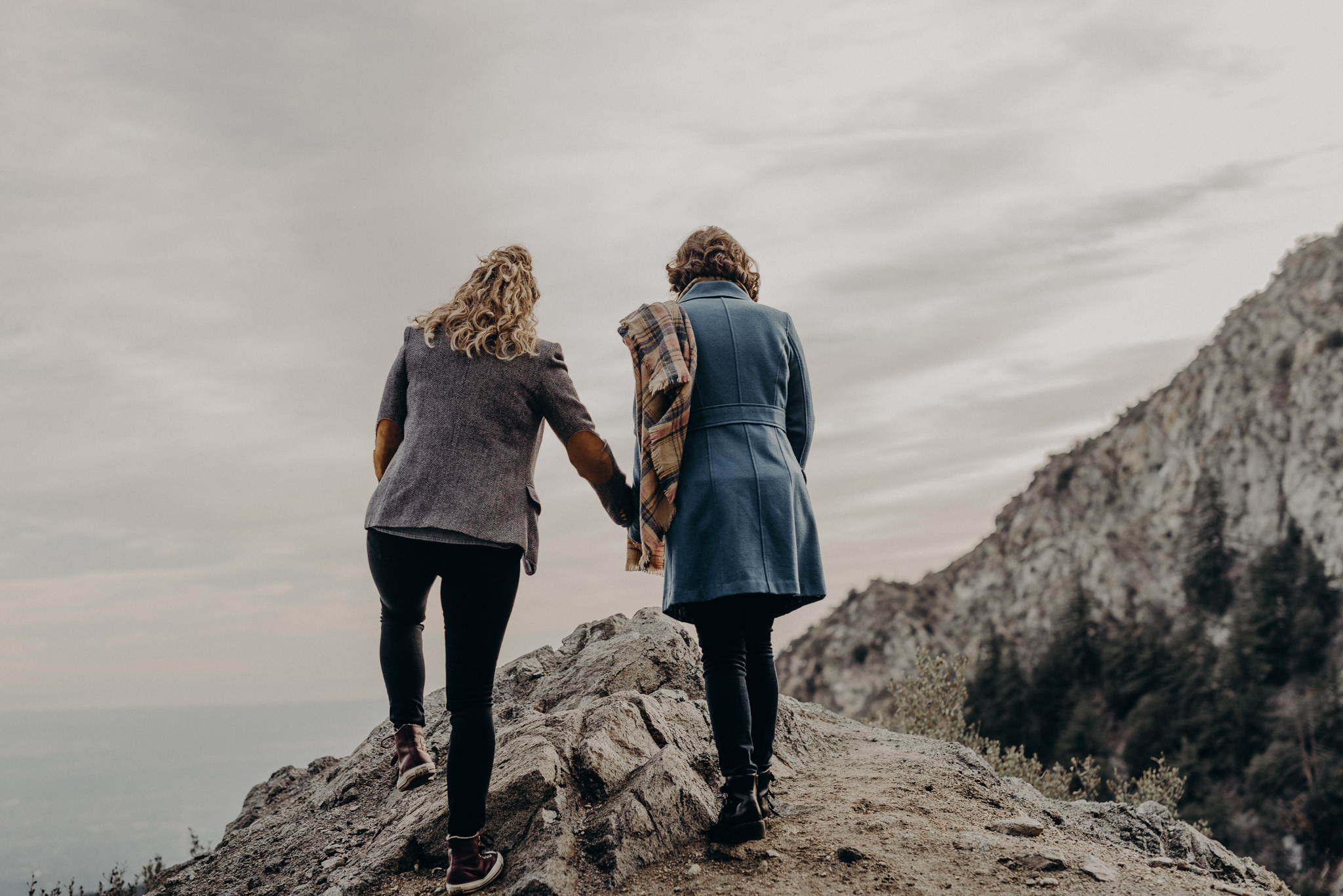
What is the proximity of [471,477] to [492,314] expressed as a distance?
0.73 m

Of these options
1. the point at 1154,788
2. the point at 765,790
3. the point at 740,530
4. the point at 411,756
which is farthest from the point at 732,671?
the point at 1154,788

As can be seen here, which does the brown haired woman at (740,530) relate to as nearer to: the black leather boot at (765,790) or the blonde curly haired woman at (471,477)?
the black leather boot at (765,790)

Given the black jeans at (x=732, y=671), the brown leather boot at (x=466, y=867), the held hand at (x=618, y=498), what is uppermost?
the held hand at (x=618, y=498)

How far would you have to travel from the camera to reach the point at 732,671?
3646mm

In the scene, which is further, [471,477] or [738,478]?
[738,478]

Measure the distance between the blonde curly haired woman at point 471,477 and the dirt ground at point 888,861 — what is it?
0.94 meters

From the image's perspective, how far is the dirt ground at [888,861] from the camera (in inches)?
139

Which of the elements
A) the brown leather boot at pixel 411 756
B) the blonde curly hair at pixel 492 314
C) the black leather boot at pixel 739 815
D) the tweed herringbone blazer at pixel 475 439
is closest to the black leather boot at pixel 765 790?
the black leather boot at pixel 739 815

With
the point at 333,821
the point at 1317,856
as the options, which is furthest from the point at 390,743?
the point at 1317,856

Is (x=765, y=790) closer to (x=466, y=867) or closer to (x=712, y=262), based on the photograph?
(x=466, y=867)

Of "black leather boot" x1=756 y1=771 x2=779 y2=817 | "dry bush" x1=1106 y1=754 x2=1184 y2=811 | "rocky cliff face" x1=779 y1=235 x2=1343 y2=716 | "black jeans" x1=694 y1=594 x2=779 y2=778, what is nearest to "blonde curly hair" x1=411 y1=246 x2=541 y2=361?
"black jeans" x1=694 y1=594 x2=779 y2=778

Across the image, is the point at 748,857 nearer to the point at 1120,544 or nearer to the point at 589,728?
the point at 589,728

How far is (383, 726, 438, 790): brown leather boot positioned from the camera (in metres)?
4.21

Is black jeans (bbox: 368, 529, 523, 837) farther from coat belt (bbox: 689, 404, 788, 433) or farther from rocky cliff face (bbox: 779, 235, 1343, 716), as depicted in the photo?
rocky cliff face (bbox: 779, 235, 1343, 716)
